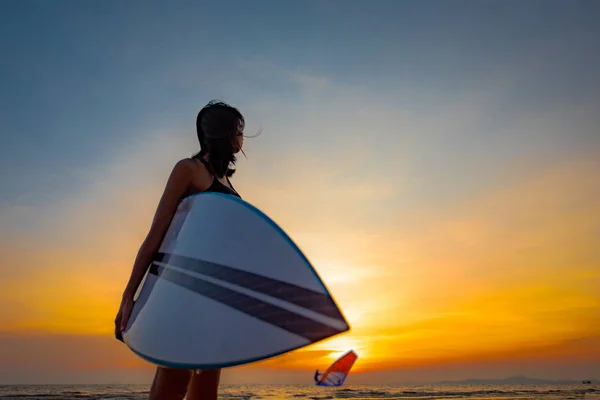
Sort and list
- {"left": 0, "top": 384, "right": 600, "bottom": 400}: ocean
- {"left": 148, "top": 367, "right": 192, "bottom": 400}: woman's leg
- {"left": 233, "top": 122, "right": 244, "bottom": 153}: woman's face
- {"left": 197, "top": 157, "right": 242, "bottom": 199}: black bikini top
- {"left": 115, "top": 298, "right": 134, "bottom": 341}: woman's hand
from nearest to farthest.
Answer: {"left": 148, "top": 367, "right": 192, "bottom": 400}: woman's leg
{"left": 115, "top": 298, "right": 134, "bottom": 341}: woman's hand
{"left": 197, "top": 157, "right": 242, "bottom": 199}: black bikini top
{"left": 233, "top": 122, "right": 244, "bottom": 153}: woman's face
{"left": 0, "top": 384, "right": 600, "bottom": 400}: ocean

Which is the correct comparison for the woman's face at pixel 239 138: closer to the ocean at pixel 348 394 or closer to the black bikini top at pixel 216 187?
the black bikini top at pixel 216 187

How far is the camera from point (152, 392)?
1741 mm

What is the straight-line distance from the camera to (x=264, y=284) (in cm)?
167

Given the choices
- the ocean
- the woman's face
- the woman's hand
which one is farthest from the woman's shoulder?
the ocean

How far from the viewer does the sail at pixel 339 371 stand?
436 inches

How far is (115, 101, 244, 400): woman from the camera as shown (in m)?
1.74

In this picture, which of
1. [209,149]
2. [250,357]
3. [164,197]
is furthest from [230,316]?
[209,149]

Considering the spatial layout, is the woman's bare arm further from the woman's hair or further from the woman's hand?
the woman's hair

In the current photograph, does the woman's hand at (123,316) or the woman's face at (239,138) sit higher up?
the woman's face at (239,138)

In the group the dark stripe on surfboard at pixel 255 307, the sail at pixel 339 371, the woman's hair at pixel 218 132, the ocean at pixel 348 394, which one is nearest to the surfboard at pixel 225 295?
the dark stripe on surfboard at pixel 255 307

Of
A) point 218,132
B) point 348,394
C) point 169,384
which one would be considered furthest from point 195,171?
point 348,394

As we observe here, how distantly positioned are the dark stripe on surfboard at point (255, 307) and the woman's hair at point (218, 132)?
1.63 feet

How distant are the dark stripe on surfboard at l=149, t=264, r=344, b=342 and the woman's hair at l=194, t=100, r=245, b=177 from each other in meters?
0.50

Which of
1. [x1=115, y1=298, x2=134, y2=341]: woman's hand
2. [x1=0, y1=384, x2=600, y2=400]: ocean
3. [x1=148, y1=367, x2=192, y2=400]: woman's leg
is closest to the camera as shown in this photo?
[x1=148, y1=367, x2=192, y2=400]: woman's leg
